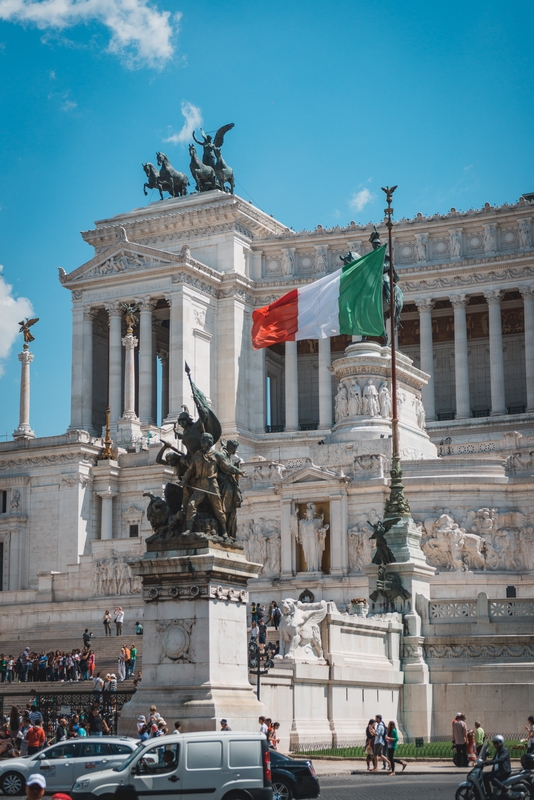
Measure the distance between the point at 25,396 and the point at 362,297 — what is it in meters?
25.3

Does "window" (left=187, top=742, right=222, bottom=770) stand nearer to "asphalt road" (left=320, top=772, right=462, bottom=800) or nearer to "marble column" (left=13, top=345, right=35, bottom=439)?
"asphalt road" (left=320, top=772, right=462, bottom=800)

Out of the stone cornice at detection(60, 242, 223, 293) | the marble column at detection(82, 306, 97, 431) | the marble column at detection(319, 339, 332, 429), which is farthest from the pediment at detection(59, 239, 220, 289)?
the marble column at detection(319, 339, 332, 429)

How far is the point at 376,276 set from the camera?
6319 cm

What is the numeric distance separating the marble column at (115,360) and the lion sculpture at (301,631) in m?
51.5

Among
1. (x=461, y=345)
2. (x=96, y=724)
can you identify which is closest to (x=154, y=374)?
(x=461, y=345)

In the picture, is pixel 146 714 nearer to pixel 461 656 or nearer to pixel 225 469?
pixel 225 469

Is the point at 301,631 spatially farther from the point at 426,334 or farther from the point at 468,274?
the point at 426,334

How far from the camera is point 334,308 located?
63.7 metres

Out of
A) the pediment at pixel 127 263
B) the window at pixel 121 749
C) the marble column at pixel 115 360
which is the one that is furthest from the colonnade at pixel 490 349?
the window at pixel 121 749

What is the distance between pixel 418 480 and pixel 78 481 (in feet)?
66.2

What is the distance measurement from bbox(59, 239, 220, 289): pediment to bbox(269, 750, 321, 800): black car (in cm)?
6357

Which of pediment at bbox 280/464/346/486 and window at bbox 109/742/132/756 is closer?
window at bbox 109/742/132/756

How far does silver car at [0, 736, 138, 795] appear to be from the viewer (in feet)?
86.9

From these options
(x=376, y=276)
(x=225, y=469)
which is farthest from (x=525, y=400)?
(x=225, y=469)
